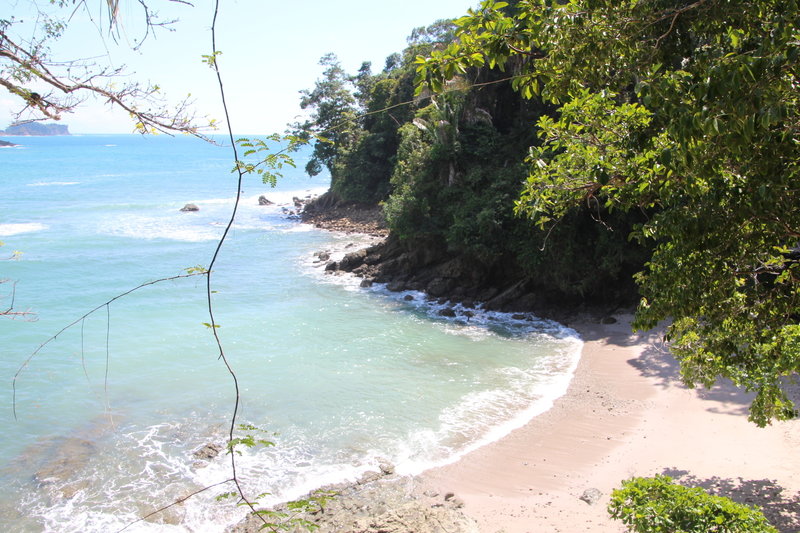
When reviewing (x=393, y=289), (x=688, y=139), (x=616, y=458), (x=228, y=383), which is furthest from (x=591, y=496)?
(x=393, y=289)

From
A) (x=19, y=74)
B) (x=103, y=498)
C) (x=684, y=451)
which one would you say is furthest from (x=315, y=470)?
(x=19, y=74)

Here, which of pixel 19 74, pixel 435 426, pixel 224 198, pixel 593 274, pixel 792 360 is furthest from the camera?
pixel 224 198

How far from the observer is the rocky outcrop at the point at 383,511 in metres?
7.96

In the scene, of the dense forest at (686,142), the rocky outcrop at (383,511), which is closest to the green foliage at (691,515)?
the dense forest at (686,142)

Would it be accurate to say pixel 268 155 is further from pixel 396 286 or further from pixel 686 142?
pixel 396 286

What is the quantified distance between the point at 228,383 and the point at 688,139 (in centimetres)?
1302

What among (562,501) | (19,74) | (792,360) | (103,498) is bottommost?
(103,498)

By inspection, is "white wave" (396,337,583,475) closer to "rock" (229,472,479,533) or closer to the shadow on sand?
"rock" (229,472,479,533)

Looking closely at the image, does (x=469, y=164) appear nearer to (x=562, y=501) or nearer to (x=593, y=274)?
(x=593, y=274)

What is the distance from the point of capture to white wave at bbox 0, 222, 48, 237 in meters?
34.9

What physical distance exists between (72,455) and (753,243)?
1198 cm

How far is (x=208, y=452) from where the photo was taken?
434 inches

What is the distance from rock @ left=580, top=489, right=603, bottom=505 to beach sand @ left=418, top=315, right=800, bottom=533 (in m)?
0.06

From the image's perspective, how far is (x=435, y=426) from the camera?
12.0m
